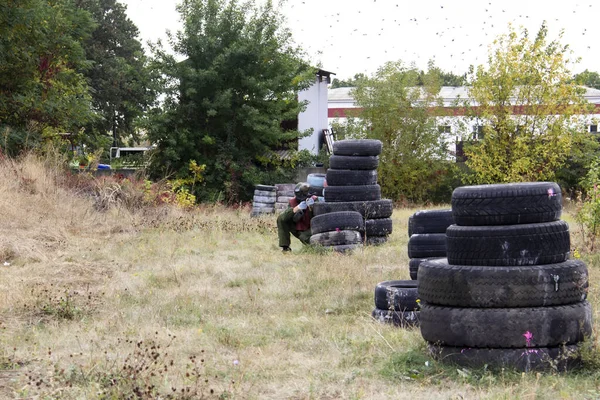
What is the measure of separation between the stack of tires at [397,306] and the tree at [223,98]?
22.0 m

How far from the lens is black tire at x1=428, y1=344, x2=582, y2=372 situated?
526 cm

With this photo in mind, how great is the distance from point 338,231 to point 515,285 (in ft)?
23.1

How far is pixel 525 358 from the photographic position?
527 centimetres

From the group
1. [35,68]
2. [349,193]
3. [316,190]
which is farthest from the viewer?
[35,68]

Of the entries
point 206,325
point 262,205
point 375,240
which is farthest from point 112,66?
point 206,325

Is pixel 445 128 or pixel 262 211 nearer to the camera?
pixel 262 211

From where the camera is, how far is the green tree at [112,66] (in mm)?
41844

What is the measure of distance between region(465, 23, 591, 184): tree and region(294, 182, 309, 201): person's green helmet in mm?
17757

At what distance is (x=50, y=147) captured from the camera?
20688mm

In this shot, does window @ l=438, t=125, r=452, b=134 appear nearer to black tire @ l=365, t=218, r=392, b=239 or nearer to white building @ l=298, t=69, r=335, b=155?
white building @ l=298, t=69, r=335, b=155

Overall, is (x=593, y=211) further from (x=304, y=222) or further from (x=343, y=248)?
(x=304, y=222)

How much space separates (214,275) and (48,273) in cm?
218

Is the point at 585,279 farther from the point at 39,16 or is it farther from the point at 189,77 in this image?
the point at 189,77

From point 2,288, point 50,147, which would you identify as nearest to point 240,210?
point 50,147
